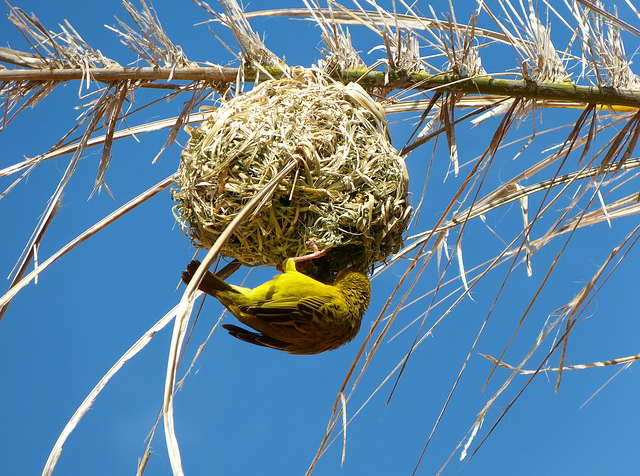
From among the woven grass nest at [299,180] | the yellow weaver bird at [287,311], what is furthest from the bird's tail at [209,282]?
the woven grass nest at [299,180]

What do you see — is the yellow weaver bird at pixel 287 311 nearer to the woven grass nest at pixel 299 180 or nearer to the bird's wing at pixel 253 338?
the bird's wing at pixel 253 338

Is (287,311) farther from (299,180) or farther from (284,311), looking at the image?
(299,180)

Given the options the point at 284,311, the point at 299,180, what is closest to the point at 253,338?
the point at 284,311

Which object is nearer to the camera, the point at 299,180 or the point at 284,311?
the point at 284,311

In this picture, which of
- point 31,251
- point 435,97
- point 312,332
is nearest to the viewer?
point 312,332

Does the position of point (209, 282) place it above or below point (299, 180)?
below

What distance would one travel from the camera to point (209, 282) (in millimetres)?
1941

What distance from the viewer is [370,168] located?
84.1 inches

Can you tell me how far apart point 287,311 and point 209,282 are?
201 millimetres

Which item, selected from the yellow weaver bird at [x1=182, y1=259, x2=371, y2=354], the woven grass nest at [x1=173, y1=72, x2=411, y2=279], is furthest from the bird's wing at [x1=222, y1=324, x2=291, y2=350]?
the woven grass nest at [x1=173, y1=72, x2=411, y2=279]

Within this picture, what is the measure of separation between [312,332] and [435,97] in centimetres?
90

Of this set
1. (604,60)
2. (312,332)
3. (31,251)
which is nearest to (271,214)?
(312,332)

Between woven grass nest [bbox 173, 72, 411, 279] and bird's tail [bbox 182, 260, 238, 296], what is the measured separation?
19 cm

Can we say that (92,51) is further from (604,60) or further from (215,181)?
(604,60)
